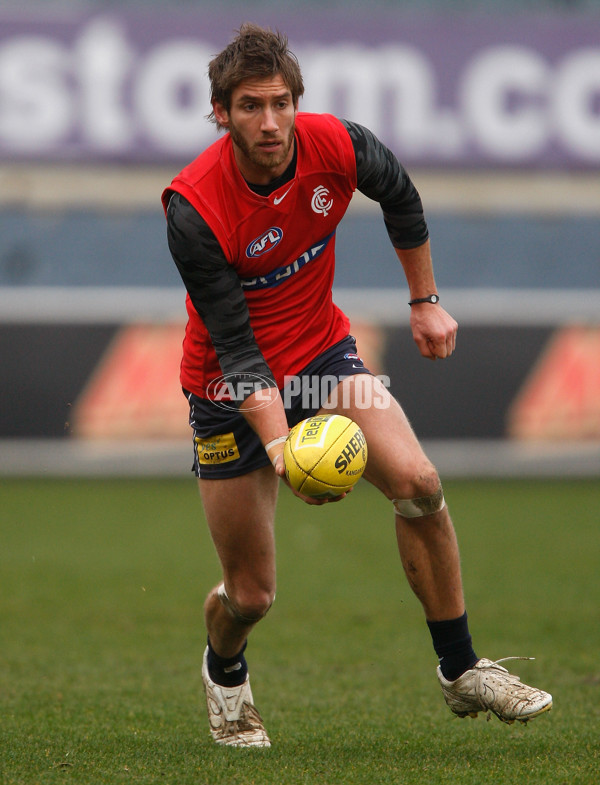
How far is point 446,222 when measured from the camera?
1894 cm

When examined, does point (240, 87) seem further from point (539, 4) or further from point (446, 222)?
point (539, 4)

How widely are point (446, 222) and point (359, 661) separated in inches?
532

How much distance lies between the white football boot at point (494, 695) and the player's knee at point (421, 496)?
0.62 meters

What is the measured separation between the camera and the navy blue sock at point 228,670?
484cm

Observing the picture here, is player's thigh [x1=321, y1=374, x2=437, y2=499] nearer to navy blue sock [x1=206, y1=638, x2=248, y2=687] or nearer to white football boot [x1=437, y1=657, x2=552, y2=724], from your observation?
white football boot [x1=437, y1=657, x2=552, y2=724]

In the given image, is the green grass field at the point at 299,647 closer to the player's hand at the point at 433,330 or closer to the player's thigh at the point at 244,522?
the player's thigh at the point at 244,522

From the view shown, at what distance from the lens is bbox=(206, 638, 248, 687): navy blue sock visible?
15.9 ft

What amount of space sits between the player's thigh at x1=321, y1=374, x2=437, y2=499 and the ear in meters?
1.07

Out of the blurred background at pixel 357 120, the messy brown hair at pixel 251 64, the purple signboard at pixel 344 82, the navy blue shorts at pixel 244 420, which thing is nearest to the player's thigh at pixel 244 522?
the navy blue shorts at pixel 244 420

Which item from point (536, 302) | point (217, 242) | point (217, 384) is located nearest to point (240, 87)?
point (217, 242)

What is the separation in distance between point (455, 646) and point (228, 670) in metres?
1.05

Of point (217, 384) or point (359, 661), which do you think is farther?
point (359, 661)

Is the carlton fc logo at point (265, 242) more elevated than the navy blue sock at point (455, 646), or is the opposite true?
the carlton fc logo at point (265, 242)

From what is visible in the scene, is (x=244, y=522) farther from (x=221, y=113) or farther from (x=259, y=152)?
(x=221, y=113)
